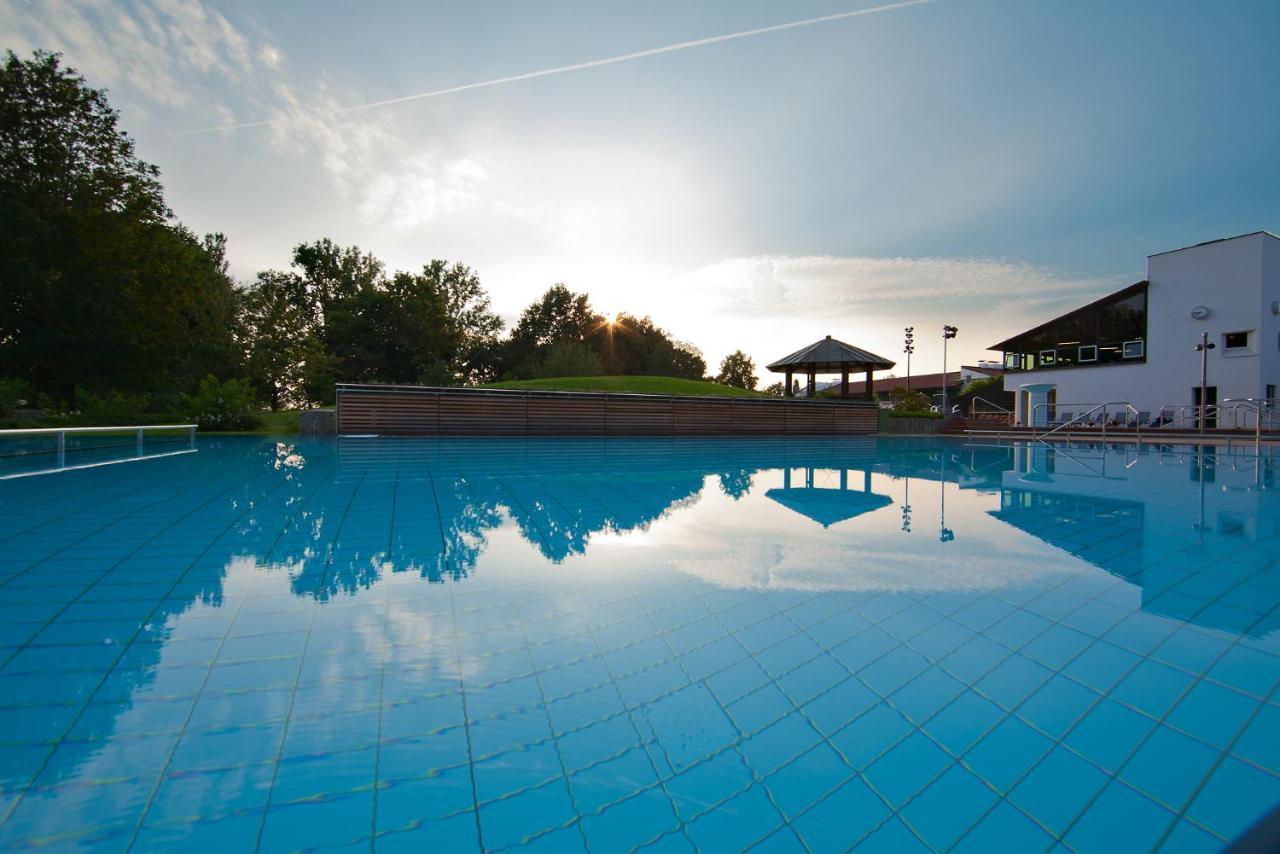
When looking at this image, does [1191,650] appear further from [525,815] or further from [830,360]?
[830,360]

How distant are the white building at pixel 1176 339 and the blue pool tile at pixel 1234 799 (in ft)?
78.0

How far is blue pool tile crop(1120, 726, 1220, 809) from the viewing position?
144 centimetres

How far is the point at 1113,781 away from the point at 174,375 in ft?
83.3

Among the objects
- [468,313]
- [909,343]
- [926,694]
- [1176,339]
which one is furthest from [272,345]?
[1176,339]

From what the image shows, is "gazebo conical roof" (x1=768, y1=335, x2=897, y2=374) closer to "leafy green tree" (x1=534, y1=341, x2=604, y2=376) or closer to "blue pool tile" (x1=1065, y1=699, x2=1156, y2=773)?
"leafy green tree" (x1=534, y1=341, x2=604, y2=376)

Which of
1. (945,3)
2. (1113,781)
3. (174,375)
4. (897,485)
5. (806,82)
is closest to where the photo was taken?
(1113,781)

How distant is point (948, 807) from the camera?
4.53ft

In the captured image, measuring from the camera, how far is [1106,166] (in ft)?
51.4

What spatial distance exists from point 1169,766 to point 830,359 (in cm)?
1966

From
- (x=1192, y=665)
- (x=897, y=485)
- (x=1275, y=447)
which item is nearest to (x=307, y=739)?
(x=1192, y=665)

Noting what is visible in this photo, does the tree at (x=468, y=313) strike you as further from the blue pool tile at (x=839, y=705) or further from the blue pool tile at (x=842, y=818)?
the blue pool tile at (x=842, y=818)

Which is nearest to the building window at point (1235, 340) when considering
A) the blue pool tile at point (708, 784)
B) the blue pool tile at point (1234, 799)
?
the blue pool tile at point (1234, 799)

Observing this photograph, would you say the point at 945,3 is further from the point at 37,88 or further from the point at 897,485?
the point at 37,88

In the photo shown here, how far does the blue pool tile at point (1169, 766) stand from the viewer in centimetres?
144
